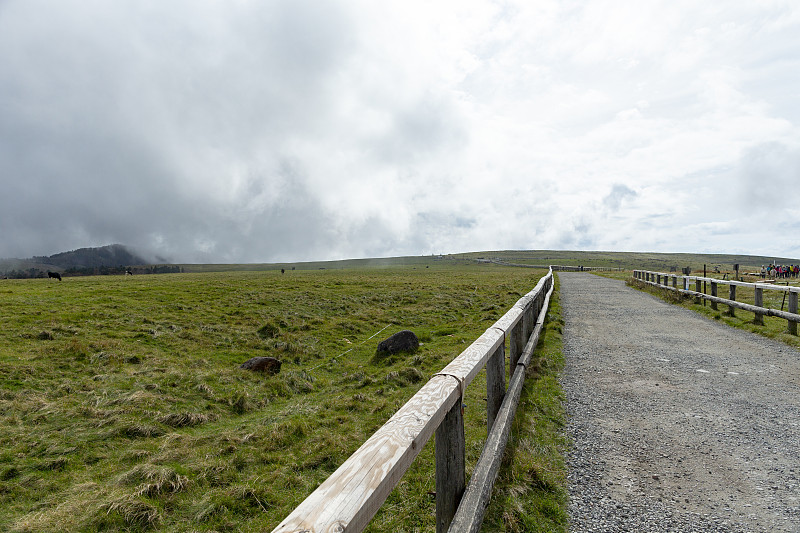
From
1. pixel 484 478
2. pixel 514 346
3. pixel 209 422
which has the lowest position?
pixel 209 422

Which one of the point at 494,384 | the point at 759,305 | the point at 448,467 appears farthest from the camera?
the point at 759,305

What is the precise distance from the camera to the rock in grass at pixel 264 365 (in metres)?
11.4

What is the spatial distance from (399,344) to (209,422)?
20.5 feet

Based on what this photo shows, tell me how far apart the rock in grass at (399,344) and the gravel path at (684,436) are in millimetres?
5144

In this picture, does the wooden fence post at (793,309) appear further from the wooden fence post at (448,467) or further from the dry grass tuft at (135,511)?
the dry grass tuft at (135,511)

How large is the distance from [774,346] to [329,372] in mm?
11048

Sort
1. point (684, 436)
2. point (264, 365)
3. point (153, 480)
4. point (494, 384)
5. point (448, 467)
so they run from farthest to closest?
point (264, 365) → point (153, 480) → point (684, 436) → point (494, 384) → point (448, 467)

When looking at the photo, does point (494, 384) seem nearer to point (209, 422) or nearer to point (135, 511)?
point (135, 511)

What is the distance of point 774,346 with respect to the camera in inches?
360

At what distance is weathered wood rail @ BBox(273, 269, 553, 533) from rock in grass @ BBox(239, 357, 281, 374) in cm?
838

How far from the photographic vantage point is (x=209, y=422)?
823cm

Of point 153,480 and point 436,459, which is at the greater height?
point 436,459

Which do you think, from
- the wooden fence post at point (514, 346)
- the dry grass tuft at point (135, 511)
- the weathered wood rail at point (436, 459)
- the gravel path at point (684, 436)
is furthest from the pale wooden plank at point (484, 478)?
the dry grass tuft at point (135, 511)

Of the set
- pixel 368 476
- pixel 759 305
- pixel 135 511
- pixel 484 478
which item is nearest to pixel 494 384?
pixel 484 478
